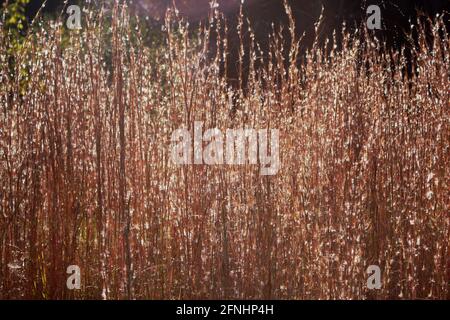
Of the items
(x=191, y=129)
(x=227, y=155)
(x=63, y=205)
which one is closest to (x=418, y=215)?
(x=227, y=155)

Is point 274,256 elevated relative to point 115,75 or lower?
lower

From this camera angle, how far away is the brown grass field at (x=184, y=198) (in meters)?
2.27

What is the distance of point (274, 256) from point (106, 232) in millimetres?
648

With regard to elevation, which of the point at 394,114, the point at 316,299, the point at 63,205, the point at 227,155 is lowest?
the point at 316,299

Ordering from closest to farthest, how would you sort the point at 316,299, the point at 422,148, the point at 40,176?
the point at 316,299
the point at 40,176
the point at 422,148

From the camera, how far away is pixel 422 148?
261cm

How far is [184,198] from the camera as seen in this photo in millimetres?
2383

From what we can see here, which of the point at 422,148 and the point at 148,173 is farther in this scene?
the point at 422,148

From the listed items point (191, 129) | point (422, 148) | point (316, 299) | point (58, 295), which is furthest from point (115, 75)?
point (422, 148)

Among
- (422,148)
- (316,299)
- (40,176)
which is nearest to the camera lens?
(316,299)

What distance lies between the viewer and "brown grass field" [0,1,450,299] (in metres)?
2.27

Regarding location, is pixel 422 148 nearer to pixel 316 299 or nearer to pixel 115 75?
pixel 316 299

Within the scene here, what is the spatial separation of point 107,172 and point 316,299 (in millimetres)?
929

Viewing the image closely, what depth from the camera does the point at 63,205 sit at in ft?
7.59
